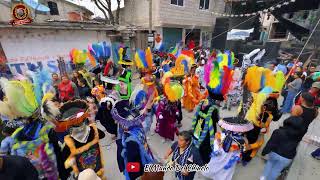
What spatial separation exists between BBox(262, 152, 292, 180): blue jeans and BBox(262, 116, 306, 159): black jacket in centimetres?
9

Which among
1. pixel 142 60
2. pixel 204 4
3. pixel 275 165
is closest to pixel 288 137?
pixel 275 165

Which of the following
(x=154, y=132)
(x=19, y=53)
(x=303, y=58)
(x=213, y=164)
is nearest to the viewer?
(x=213, y=164)

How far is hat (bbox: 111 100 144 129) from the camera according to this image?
2.37 meters

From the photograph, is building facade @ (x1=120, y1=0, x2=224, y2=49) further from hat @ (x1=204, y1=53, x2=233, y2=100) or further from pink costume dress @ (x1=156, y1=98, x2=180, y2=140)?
hat @ (x1=204, y1=53, x2=233, y2=100)

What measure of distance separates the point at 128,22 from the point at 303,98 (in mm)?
15985

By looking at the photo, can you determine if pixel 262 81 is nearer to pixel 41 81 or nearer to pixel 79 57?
pixel 41 81

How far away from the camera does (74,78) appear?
18.3 feet

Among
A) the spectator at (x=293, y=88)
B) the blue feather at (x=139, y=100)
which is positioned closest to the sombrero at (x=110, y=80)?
the blue feather at (x=139, y=100)

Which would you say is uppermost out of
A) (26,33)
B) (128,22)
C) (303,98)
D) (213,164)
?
(128,22)

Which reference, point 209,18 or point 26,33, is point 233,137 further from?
point 209,18

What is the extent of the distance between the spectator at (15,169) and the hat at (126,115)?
1063 millimetres

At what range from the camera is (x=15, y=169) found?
1.76 m

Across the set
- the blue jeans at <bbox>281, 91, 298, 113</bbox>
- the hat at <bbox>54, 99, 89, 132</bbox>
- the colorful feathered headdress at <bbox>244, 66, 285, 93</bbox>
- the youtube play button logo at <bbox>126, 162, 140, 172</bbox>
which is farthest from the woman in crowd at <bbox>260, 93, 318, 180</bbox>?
the blue jeans at <bbox>281, 91, 298, 113</bbox>

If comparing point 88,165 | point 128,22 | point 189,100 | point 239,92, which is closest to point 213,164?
point 88,165
